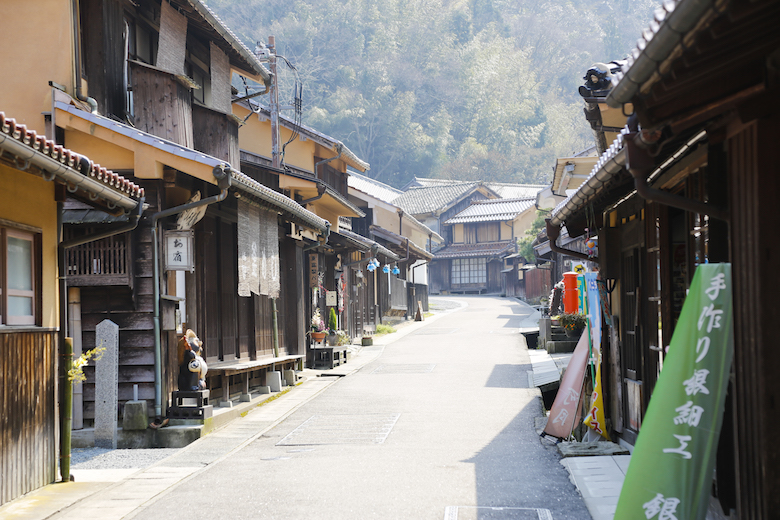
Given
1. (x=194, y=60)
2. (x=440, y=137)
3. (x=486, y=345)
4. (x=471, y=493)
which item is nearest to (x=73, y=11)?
(x=194, y=60)

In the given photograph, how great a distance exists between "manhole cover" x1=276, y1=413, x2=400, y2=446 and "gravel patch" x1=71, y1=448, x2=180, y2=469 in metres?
1.82

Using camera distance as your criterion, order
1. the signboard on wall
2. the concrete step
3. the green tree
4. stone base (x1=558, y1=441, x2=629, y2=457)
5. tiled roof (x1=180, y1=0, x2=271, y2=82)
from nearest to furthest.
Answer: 1. stone base (x1=558, y1=441, x2=629, y2=457)
2. tiled roof (x1=180, y1=0, x2=271, y2=82)
3. the concrete step
4. the signboard on wall
5. the green tree

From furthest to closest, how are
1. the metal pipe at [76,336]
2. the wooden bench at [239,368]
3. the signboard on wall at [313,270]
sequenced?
the signboard on wall at [313,270]
the wooden bench at [239,368]
the metal pipe at [76,336]

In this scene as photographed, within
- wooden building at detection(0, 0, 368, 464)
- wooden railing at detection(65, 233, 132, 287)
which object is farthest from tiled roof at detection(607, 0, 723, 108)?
wooden railing at detection(65, 233, 132, 287)

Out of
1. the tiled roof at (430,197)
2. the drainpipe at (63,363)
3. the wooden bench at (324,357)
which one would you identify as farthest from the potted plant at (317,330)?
the tiled roof at (430,197)

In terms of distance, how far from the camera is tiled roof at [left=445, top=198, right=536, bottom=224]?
190 ft

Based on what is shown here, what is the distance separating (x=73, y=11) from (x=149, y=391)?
5.91 metres

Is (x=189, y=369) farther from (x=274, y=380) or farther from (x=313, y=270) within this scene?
(x=313, y=270)

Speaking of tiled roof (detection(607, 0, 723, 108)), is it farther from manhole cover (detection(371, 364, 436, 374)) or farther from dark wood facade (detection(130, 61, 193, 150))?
manhole cover (detection(371, 364, 436, 374))

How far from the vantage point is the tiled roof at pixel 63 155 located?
6426 mm

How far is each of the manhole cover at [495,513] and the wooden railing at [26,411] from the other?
4.53 meters

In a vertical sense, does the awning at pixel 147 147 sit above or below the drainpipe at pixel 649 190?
above

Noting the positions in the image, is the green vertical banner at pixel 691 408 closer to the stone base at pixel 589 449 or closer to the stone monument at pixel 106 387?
the stone base at pixel 589 449

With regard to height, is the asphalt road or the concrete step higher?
the concrete step
